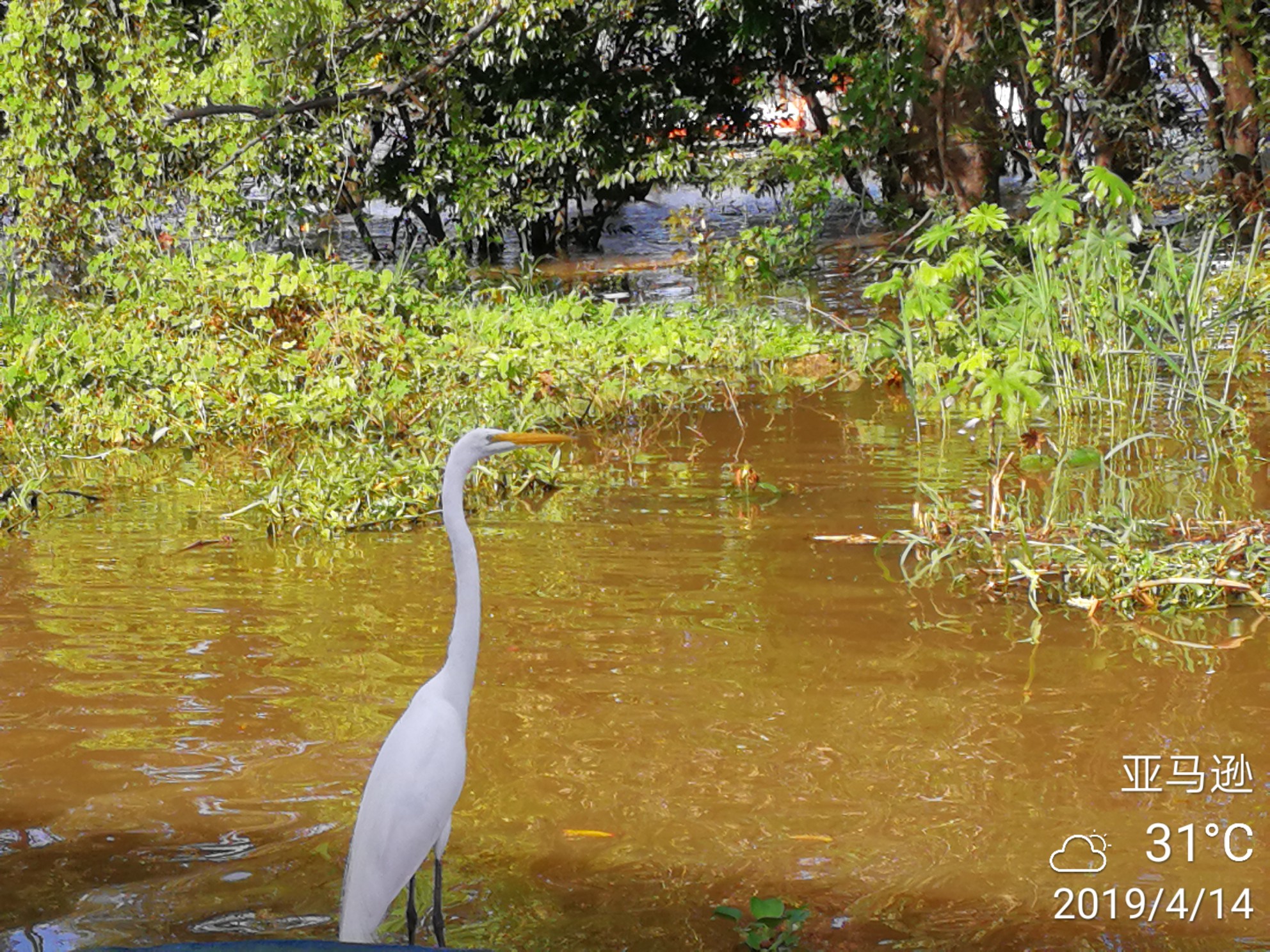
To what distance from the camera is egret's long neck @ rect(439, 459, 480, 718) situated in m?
2.49

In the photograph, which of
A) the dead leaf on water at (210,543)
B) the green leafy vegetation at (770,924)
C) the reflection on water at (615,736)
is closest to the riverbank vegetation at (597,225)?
the dead leaf on water at (210,543)

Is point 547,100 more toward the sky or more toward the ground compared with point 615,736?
more toward the sky

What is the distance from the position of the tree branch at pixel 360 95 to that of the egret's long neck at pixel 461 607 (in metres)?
7.75

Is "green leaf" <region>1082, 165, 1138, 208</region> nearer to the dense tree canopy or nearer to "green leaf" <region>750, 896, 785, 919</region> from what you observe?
the dense tree canopy

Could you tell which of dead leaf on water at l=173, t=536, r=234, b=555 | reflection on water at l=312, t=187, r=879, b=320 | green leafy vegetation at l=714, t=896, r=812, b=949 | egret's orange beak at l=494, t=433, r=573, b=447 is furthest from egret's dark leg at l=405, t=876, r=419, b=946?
reflection on water at l=312, t=187, r=879, b=320

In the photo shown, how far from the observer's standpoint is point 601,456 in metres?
6.38

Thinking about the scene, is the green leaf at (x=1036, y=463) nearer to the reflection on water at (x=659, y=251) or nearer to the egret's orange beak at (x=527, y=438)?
the egret's orange beak at (x=527, y=438)

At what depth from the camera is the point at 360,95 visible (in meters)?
10.9

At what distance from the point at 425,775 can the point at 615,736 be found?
3.62 feet

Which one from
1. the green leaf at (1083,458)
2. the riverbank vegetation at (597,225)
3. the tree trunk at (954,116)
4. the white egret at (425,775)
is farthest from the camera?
the tree trunk at (954,116)

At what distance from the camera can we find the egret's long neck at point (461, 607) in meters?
2.49

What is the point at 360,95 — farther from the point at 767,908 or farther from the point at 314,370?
the point at 767,908

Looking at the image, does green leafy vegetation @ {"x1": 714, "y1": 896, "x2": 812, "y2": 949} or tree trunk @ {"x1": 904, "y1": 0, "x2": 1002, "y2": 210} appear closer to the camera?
green leafy vegetation @ {"x1": 714, "y1": 896, "x2": 812, "y2": 949}

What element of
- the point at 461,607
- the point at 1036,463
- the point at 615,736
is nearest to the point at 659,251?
the point at 1036,463
